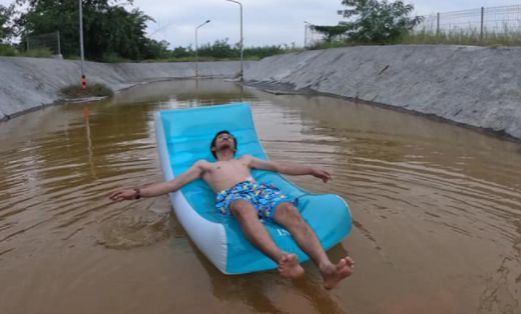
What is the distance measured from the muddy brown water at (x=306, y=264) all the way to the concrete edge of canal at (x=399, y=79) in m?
2.33

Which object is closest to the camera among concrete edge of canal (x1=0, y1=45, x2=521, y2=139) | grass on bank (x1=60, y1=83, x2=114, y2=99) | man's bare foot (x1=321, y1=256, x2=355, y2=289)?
man's bare foot (x1=321, y1=256, x2=355, y2=289)

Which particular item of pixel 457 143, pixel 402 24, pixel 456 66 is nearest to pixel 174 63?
pixel 402 24

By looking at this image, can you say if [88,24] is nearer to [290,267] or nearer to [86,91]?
[86,91]

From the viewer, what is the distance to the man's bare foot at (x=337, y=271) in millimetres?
3326

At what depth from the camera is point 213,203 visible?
485 centimetres

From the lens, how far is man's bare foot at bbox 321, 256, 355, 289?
10.9ft

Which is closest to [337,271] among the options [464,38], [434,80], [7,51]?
[434,80]

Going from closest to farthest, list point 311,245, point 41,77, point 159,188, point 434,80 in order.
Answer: point 311,245 < point 159,188 < point 434,80 < point 41,77

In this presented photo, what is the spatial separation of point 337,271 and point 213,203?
5.95 ft

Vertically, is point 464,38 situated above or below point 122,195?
above

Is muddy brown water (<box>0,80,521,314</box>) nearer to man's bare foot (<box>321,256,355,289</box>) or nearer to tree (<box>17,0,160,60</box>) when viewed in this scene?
man's bare foot (<box>321,256,355,289</box>)

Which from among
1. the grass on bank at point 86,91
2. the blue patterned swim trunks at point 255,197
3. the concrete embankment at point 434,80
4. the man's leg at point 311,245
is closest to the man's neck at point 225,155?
the blue patterned swim trunks at point 255,197

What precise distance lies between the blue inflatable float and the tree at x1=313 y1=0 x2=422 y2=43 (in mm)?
17397

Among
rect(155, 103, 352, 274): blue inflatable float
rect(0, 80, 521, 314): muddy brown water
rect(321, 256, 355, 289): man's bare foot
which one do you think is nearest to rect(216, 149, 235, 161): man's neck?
rect(155, 103, 352, 274): blue inflatable float
